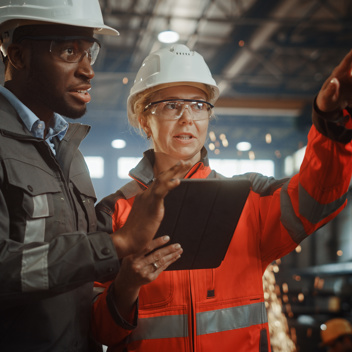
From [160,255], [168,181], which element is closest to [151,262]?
[160,255]

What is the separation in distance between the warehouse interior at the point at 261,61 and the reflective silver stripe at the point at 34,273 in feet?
17.2

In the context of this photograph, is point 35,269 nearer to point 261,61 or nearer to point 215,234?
point 215,234

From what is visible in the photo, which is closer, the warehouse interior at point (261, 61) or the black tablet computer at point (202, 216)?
the black tablet computer at point (202, 216)

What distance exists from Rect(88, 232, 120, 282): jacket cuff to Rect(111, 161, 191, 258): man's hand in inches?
0.9

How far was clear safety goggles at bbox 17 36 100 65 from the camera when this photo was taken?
1.66 m

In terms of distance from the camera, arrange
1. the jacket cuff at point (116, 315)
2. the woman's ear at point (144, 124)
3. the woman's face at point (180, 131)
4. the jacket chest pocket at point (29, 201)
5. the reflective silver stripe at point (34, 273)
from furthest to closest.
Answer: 1. the woman's ear at point (144, 124)
2. the woman's face at point (180, 131)
3. the jacket cuff at point (116, 315)
4. the jacket chest pocket at point (29, 201)
5. the reflective silver stripe at point (34, 273)

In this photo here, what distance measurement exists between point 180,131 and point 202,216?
0.63 meters

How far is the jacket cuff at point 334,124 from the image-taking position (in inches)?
61.4

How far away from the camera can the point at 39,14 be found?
5.49ft

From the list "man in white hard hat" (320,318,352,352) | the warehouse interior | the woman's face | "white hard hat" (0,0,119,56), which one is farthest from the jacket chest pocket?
the warehouse interior

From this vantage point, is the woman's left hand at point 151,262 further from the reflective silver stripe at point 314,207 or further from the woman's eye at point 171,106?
the woman's eye at point 171,106

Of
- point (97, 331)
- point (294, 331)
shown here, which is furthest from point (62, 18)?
point (294, 331)

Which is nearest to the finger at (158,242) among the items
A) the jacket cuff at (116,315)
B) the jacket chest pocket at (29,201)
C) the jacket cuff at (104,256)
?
the jacket cuff at (104,256)

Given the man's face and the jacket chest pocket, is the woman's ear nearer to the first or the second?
the man's face
